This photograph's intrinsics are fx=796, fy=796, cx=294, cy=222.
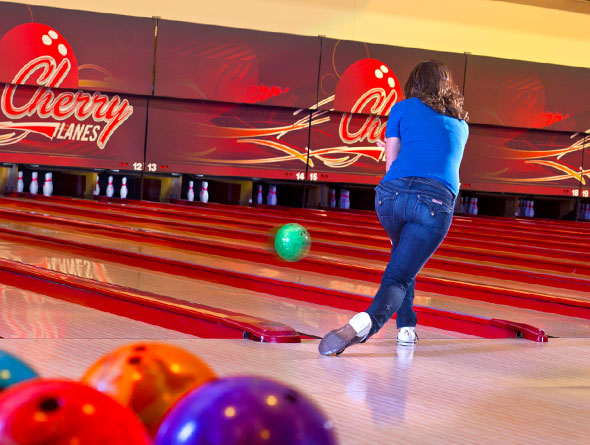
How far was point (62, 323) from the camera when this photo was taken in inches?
94.7

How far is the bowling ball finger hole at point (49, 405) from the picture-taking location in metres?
0.85

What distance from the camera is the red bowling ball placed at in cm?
83

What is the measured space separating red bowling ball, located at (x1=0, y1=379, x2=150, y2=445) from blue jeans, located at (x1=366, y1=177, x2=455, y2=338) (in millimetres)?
1297

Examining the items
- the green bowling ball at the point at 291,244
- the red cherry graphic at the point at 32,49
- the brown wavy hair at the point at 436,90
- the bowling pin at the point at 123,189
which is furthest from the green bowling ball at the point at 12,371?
the bowling pin at the point at 123,189

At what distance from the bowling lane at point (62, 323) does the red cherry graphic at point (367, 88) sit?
17.7ft

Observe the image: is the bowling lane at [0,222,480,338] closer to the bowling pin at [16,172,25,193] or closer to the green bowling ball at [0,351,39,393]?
the green bowling ball at [0,351,39,393]

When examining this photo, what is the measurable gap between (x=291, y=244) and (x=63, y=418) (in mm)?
3469

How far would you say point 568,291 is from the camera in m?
3.90

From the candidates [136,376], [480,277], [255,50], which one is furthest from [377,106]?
[136,376]

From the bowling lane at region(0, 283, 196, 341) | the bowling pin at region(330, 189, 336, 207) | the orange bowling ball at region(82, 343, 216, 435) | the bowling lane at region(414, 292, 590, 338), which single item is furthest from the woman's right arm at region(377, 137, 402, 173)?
the bowling pin at region(330, 189, 336, 207)

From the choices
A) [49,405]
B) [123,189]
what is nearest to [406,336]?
[49,405]

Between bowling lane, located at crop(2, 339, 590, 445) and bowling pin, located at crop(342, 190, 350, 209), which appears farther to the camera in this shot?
bowling pin, located at crop(342, 190, 350, 209)

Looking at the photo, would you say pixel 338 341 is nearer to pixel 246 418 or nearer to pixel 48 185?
pixel 246 418

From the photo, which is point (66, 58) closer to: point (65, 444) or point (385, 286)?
point (385, 286)
